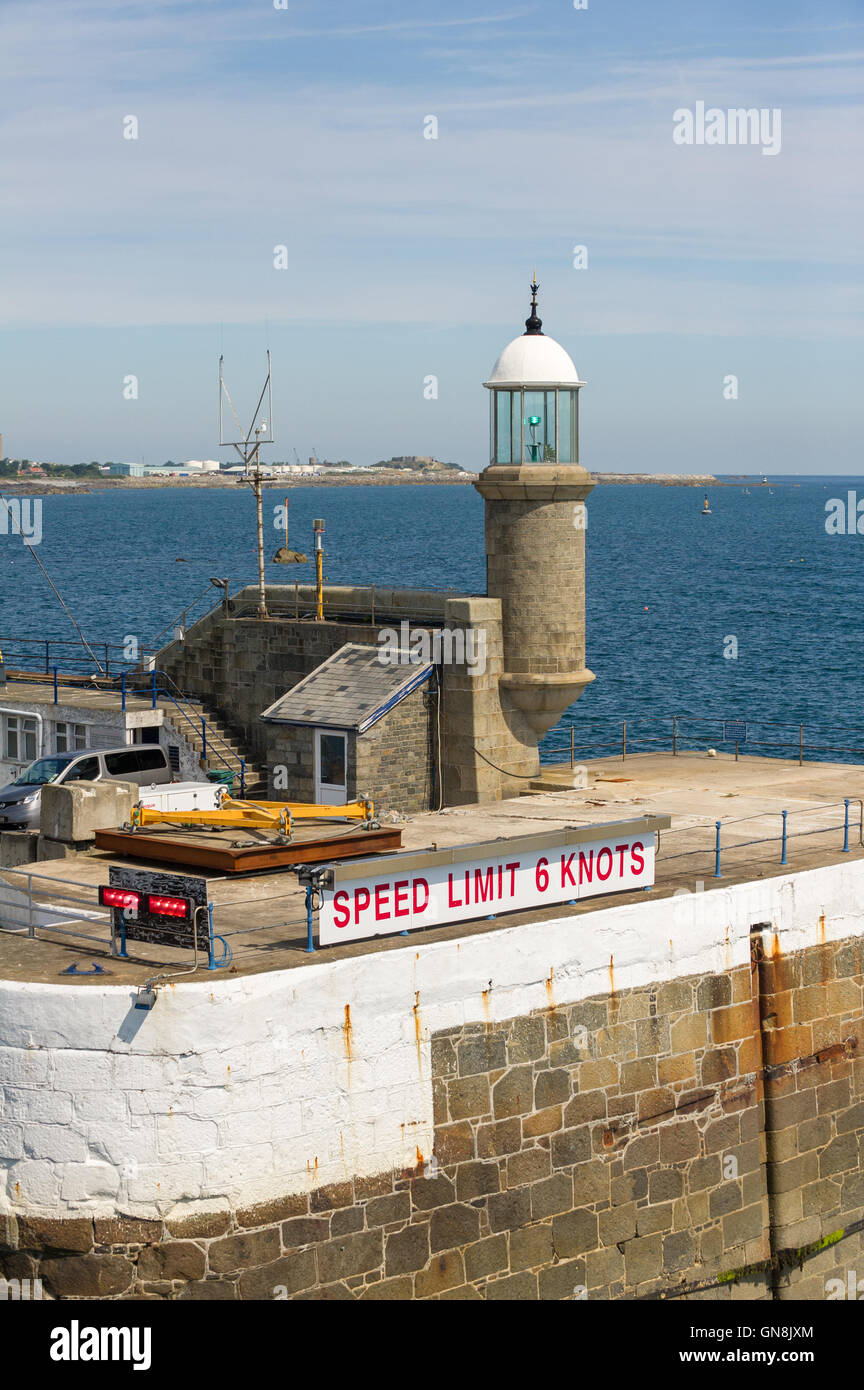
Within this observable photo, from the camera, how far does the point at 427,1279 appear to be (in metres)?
18.5

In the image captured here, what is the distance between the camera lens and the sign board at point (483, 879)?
19281 millimetres

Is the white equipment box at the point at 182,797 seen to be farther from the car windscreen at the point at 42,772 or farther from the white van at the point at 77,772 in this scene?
the car windscreen at the point at 42,772

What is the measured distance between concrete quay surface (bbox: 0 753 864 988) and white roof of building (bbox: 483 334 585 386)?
7570 millimetres

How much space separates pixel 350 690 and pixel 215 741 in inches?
153

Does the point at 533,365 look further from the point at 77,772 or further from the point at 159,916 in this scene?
the point at 159,916

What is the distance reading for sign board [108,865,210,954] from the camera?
18.3 meters

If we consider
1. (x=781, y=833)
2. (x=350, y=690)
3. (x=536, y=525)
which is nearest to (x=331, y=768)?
(x=350, y=690)

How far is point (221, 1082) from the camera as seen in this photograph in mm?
17109
